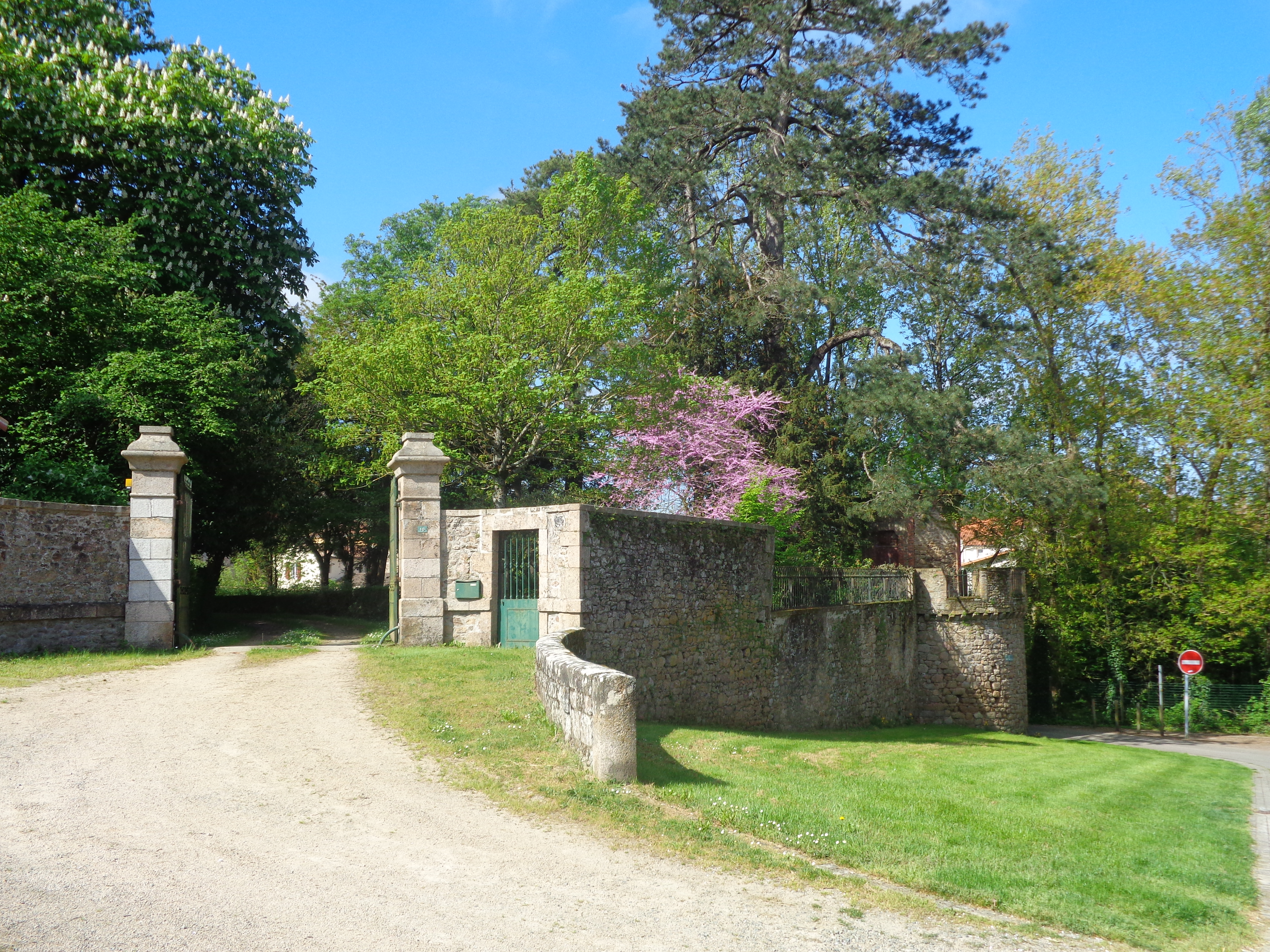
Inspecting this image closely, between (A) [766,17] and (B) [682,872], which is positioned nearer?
(B) [682,872]

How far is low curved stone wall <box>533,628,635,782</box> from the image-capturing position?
23.2 feet

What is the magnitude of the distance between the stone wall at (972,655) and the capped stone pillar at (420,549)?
14.0m

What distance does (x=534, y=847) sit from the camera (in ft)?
18.8

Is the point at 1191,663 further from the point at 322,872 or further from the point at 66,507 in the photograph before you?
the point at 66,507

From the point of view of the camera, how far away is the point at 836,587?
19062 mm

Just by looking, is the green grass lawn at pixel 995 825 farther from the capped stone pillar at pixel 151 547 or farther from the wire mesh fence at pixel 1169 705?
the wire mesh fence at pixel 1169 705

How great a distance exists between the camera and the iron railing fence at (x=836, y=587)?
16.9 metres

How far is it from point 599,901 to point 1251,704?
25.2 metres

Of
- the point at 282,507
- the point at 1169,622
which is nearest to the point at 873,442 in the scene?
the point at 1169,622

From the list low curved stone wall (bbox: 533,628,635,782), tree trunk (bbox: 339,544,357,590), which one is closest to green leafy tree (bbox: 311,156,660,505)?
tree trunk (bbox: 339,544,357,590)

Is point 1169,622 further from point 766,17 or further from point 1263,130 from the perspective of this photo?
point 766,17

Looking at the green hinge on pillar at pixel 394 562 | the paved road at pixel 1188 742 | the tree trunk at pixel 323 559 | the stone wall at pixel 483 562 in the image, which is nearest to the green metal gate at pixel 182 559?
the green hinge on pillar at pixel 394 562

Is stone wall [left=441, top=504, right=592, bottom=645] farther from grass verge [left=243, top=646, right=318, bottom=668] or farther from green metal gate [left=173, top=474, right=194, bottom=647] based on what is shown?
green metal gate [left=173, top=474, right=194, bottom=647]

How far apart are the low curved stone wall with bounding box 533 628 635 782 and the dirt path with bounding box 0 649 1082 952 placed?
103 centimetres
